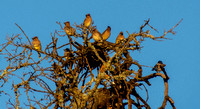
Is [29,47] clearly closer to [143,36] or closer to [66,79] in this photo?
[66,79]

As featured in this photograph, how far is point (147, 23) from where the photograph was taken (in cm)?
743

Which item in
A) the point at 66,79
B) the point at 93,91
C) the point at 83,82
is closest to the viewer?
the point at 93,91

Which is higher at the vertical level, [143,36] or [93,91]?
[143,36]

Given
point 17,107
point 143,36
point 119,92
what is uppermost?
point 143,36

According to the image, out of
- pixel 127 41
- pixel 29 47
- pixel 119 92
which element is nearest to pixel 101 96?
pixel 119 92

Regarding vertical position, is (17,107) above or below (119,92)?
below

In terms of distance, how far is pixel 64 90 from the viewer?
717 cm

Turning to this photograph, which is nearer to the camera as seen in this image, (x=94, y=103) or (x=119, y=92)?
(x=94, y=103)

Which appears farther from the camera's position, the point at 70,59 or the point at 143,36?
the point at 70,59

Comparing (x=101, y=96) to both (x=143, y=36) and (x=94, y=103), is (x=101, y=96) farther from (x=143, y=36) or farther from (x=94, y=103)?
(x=143, y=36)

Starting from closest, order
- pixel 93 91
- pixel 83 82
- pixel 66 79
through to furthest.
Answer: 1. pixel 93 91
2. pixel 66 79
3. pixel 83 82

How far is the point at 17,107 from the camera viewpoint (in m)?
6.77

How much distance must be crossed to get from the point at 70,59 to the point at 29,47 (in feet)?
2.52

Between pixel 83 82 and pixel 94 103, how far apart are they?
95cm
